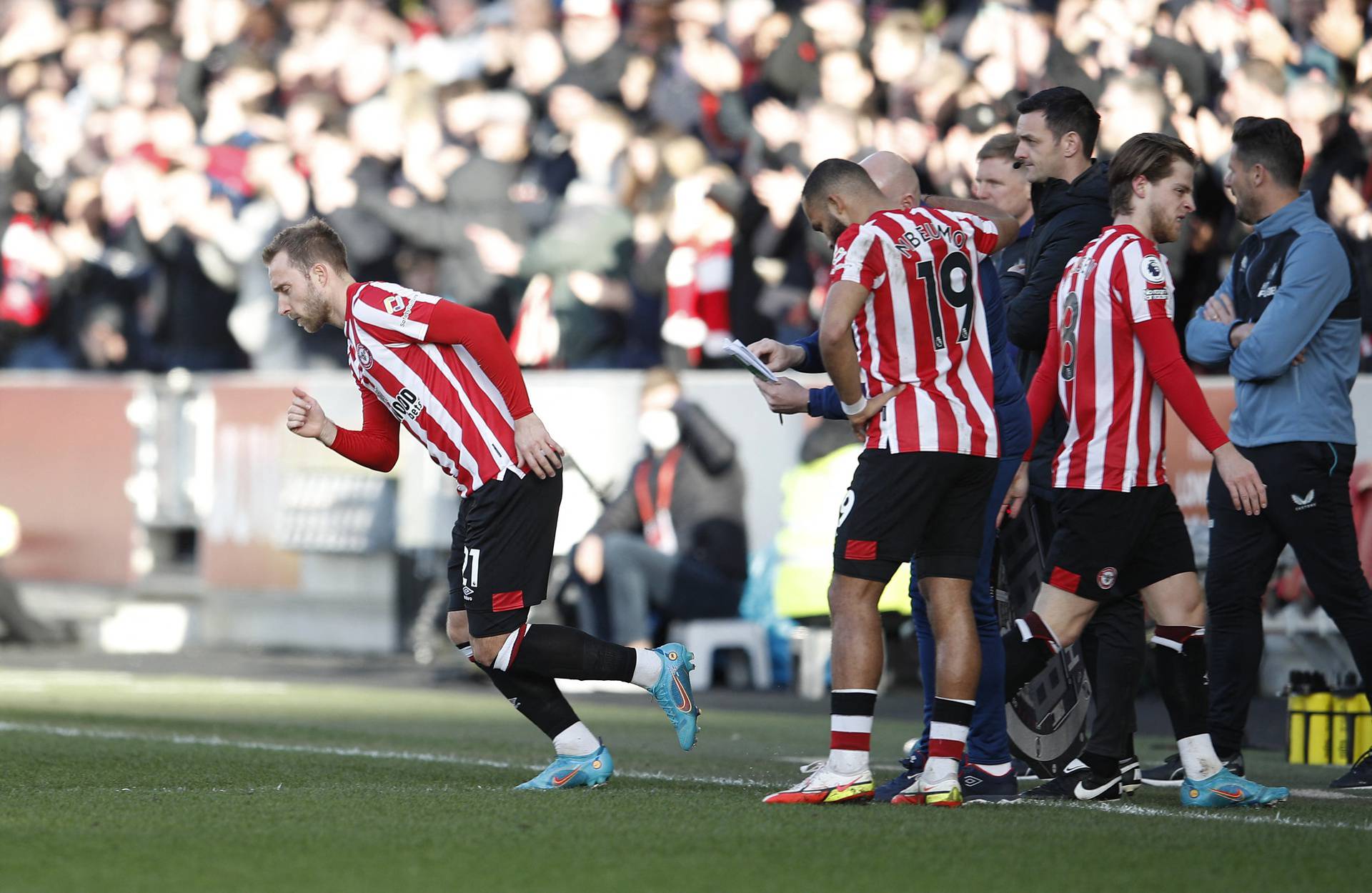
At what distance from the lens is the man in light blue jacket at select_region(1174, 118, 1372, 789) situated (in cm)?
654

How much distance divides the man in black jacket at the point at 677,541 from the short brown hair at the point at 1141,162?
6198 mm

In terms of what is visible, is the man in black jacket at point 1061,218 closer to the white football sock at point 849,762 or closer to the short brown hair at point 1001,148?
the short brown hair at point 1001,148

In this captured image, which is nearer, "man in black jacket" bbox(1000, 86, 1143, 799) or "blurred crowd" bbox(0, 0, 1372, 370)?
"man in black jacket" bbox(1000, 86, 1143, 799)

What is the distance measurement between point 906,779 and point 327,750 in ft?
9.06

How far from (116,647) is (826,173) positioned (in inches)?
421

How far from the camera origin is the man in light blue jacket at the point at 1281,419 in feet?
21.5

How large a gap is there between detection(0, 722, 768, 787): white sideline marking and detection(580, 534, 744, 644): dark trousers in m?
3.95

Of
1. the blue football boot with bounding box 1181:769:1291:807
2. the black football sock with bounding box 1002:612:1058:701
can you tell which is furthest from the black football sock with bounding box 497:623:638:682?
the blue football boot with bounding box 1181:769:1291:807

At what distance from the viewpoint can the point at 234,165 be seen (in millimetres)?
16266

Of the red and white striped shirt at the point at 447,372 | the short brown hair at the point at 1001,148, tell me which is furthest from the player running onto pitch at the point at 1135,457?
the red and white striped shirt at the point at 447,372

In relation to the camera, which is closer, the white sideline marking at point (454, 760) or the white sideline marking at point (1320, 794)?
the white sideline marking at point (454, 760)

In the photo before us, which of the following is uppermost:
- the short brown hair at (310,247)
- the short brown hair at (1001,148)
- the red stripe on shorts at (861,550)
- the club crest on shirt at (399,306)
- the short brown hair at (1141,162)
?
the short brown hair at (1001,148)

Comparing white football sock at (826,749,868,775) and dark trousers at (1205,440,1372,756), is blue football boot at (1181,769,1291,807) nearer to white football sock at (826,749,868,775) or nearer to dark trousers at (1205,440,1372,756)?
dark trousers at (1205,440,1372,756)

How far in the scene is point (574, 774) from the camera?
623 centimetres
